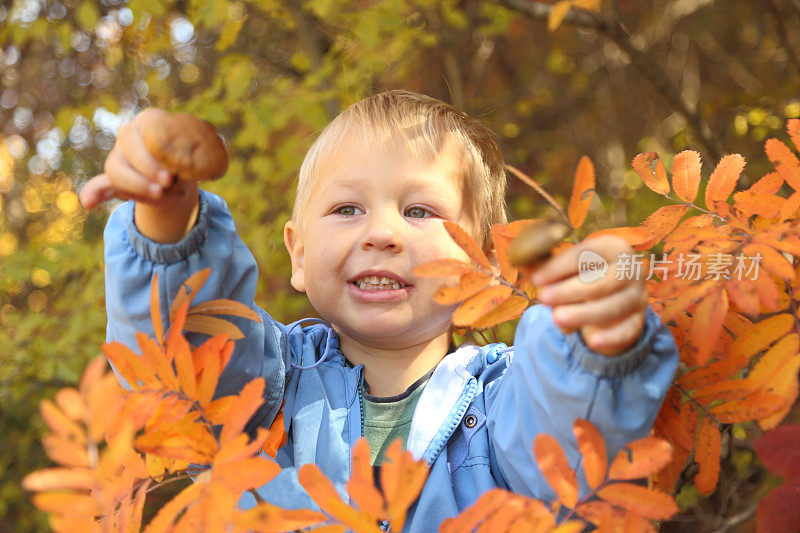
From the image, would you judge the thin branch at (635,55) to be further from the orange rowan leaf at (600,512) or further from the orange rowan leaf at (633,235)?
the orange rowan leaf at (600,512)

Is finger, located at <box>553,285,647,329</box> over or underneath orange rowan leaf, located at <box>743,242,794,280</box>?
underneath

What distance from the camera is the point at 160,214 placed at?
0.81 metres

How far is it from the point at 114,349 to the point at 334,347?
478 mm

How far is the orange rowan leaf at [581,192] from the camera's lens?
2.28 ft

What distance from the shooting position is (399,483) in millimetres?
609

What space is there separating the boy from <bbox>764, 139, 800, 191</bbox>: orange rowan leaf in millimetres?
301

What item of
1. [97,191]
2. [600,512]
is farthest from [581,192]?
[97,191]

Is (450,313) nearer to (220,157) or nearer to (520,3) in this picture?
(220,157)

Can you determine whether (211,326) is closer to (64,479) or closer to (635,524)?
(64,479)

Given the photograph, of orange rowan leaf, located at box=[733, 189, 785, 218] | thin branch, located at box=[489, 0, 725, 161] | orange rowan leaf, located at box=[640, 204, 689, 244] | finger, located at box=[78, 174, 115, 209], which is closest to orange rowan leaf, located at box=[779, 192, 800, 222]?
orange rowan leaf, located at box=[733, 189, 785, 218]

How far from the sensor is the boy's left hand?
2.07ft

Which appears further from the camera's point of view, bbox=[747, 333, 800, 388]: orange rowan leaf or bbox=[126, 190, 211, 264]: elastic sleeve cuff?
bbox=[126, 190, 211, 264]: elastic sleeve cuff

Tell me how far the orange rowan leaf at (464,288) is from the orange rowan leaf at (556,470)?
0.58 ft

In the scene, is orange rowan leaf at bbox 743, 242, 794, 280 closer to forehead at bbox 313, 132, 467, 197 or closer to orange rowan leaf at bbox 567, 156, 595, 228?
orange rowan leaf at bbox 567, 156, 595, 228
